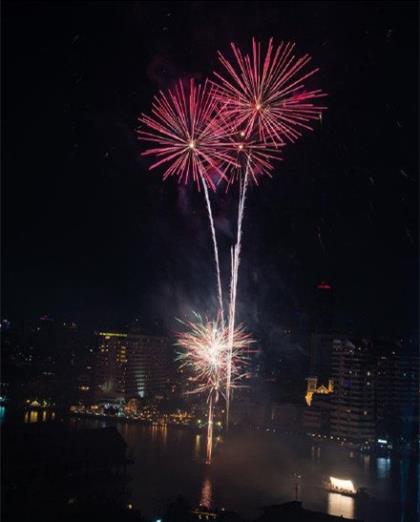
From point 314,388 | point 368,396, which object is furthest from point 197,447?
point 314,388

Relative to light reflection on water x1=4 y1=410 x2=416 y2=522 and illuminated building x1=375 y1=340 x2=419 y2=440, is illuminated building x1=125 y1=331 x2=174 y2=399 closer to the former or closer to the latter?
light reflection on water x1=4 y1=410 x2=416 y2=522

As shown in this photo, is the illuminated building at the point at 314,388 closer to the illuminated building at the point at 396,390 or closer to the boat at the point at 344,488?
the illuminated building at the point at 396,390

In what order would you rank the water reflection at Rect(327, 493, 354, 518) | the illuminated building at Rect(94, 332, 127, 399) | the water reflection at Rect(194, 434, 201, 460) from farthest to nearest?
1. the illuminated building at Rect(94, 332, 127, 399)
2. the water reflection at Rect(194, 434, 201, 460)
3. the water reflection at Rect(327, 493, 354, 518)

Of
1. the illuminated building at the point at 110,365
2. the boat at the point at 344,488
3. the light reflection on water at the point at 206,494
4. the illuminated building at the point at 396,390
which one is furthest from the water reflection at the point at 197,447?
the illuminated building at the point at 110,365

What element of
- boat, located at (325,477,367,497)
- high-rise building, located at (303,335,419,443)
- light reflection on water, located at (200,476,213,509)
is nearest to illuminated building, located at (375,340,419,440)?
high-rise building, located at (303,335,419,443)

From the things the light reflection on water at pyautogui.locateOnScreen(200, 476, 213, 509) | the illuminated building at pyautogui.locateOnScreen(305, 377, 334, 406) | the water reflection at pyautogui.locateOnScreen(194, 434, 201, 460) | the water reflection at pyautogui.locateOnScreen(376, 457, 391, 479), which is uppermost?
the illuminated building at pyautogui.locateOnScreen(305, 377, 334, 406)

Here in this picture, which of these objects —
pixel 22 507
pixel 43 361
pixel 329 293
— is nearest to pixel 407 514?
pixel 22 507

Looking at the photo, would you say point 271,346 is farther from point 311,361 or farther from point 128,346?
point 128,346
